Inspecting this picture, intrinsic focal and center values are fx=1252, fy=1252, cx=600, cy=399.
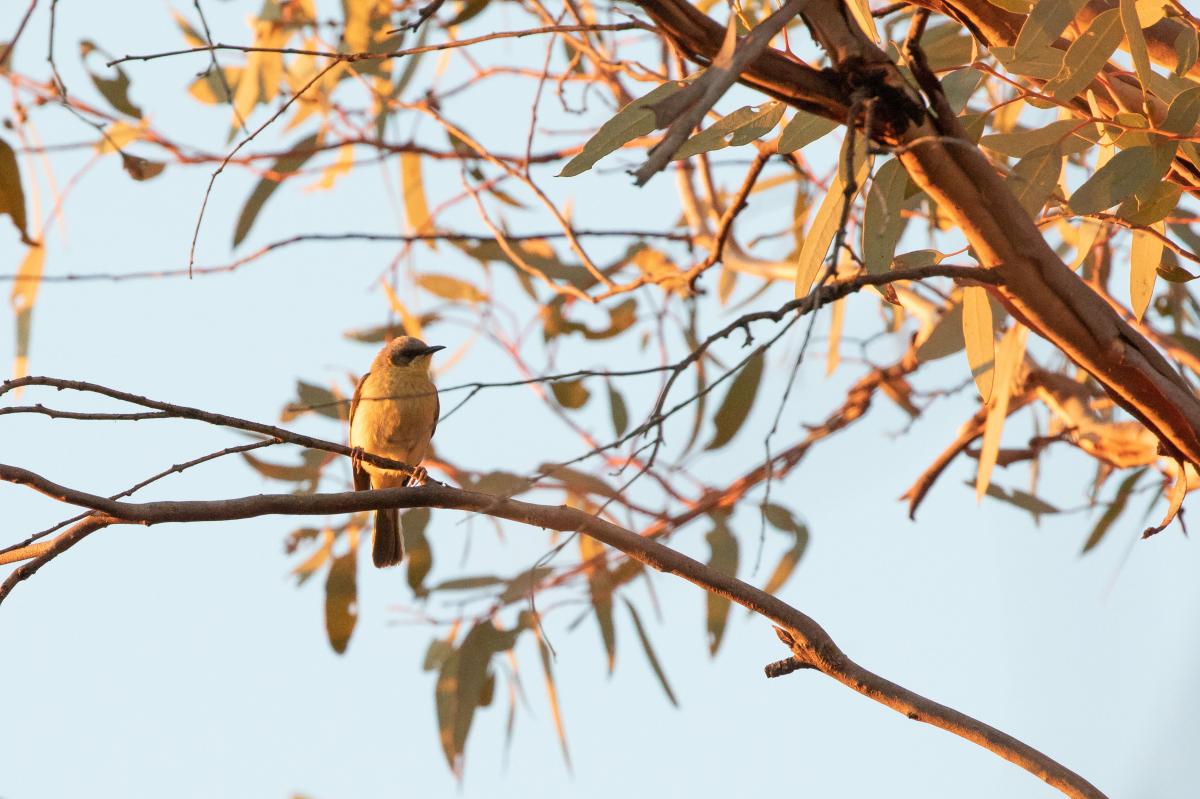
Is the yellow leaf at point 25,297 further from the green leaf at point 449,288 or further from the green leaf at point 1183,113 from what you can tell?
the green leaf at point 1183,113

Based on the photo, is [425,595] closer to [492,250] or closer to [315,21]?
[492,250]

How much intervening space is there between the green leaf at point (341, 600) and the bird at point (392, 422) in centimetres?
13

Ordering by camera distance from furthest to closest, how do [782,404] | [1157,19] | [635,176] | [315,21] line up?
[315,21], [1157,19], [782,404], [635,176]

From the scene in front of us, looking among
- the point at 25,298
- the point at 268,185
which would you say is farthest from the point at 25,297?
Result: the point at 268,185

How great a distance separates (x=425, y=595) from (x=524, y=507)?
2495mm

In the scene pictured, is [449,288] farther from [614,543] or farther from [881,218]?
[614,543]

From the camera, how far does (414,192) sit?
4.02 metres

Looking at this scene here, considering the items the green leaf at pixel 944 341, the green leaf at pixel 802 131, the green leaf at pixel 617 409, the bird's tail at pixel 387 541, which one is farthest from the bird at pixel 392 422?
the green leaf at pixel 802 131

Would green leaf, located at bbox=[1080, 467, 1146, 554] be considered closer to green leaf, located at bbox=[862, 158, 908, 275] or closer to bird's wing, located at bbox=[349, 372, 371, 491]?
green leaf, located at bbox=[862, 158, 908, 275]

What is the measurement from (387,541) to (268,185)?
47.0 inches

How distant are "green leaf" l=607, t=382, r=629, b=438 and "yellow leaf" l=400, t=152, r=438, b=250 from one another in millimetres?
811

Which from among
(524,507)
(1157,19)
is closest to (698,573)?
(524,507)

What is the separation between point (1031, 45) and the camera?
158 centimetres

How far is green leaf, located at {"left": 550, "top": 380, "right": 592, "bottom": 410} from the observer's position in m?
3.85
